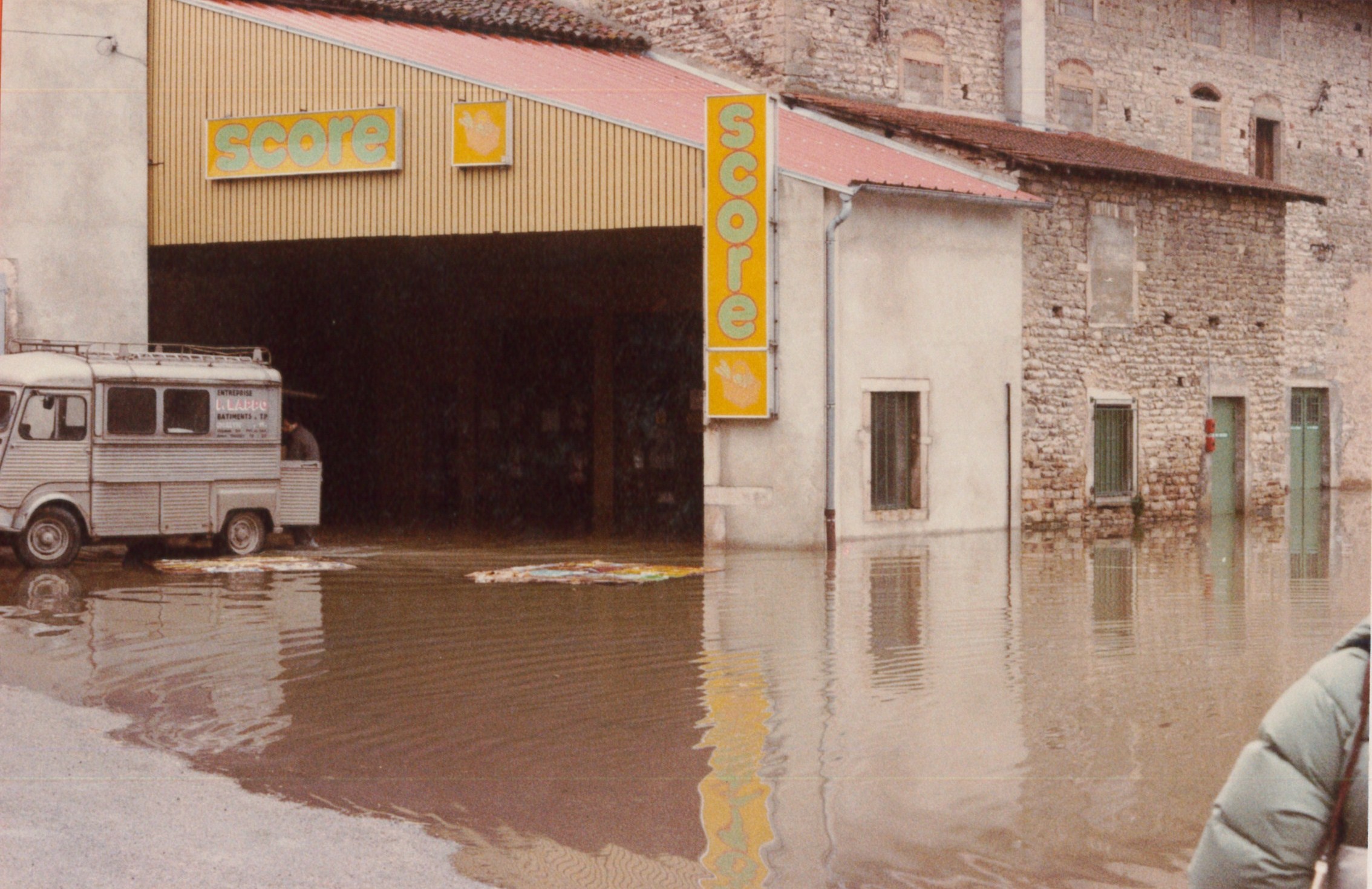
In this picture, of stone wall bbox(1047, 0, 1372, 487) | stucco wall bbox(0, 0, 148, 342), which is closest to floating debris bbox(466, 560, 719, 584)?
stucco wall bbox(0, 0, 148, 342)

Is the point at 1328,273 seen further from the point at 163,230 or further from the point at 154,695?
the point at 154,695

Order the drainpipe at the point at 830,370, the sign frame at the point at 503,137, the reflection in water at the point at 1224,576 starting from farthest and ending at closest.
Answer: the sign frame at the point at 503,137 < the drainpipe at the point at 830,370 < the reflection in water at the point at 1224,576

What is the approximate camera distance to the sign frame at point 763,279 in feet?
64.8

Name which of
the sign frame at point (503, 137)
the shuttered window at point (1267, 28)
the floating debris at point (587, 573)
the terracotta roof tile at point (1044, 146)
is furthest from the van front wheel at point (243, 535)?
the shuttered window at point (1267, 28)

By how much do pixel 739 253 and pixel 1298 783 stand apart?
17553mm

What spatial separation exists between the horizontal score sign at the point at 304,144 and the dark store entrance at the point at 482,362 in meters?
1.86

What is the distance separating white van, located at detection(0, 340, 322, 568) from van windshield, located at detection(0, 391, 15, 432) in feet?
0.06

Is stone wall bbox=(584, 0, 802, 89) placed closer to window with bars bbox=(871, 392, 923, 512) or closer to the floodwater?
window with bars bbox=(871, 392, 923, 512)

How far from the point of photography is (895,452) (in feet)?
72.1

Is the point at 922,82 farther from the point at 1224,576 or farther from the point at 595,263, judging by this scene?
the point at 1224,576

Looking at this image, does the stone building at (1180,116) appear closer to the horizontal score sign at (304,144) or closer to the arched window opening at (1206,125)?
the arched window opening at (1206,125)

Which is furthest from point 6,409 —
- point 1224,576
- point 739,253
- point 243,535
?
point 1224,576

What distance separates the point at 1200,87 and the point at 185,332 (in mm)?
19238

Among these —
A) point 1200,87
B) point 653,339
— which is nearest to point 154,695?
point 653,339
